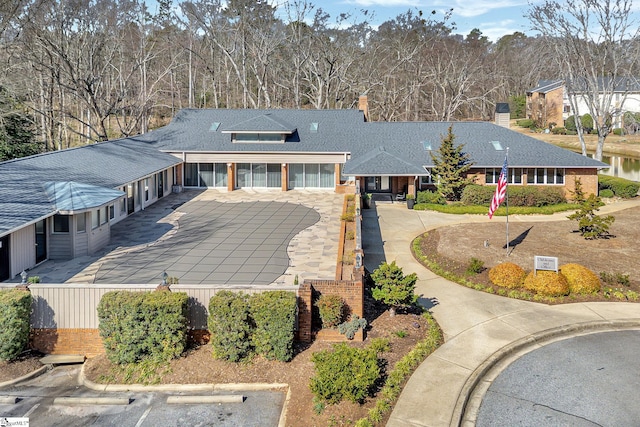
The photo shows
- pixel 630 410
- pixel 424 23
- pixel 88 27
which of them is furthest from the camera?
pixel 424 23

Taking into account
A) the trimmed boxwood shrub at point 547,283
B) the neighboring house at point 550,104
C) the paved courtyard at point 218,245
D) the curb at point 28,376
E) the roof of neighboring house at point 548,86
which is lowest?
the curb at point 28,376

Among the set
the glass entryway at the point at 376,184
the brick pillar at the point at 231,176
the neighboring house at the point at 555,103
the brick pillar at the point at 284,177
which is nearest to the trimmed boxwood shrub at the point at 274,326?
the glass entryway at the point at 376,184

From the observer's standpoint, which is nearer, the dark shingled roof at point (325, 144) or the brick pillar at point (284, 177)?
the dark shingled roof at point (325, 144)

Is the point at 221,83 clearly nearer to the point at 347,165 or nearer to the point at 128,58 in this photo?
the point at 128,58

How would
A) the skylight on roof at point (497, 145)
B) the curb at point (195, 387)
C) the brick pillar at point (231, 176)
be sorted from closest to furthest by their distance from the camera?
the curb at point (195, 387), the skylight on roof at point (497, 145), the brick pillar at point (231, 176)

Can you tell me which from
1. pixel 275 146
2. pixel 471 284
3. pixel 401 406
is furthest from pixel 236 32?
pixel 401 406

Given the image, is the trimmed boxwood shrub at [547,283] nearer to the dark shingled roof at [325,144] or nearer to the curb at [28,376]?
the curb at [28,376]

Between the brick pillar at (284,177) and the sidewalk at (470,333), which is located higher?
the brick pillar at (284,177)
